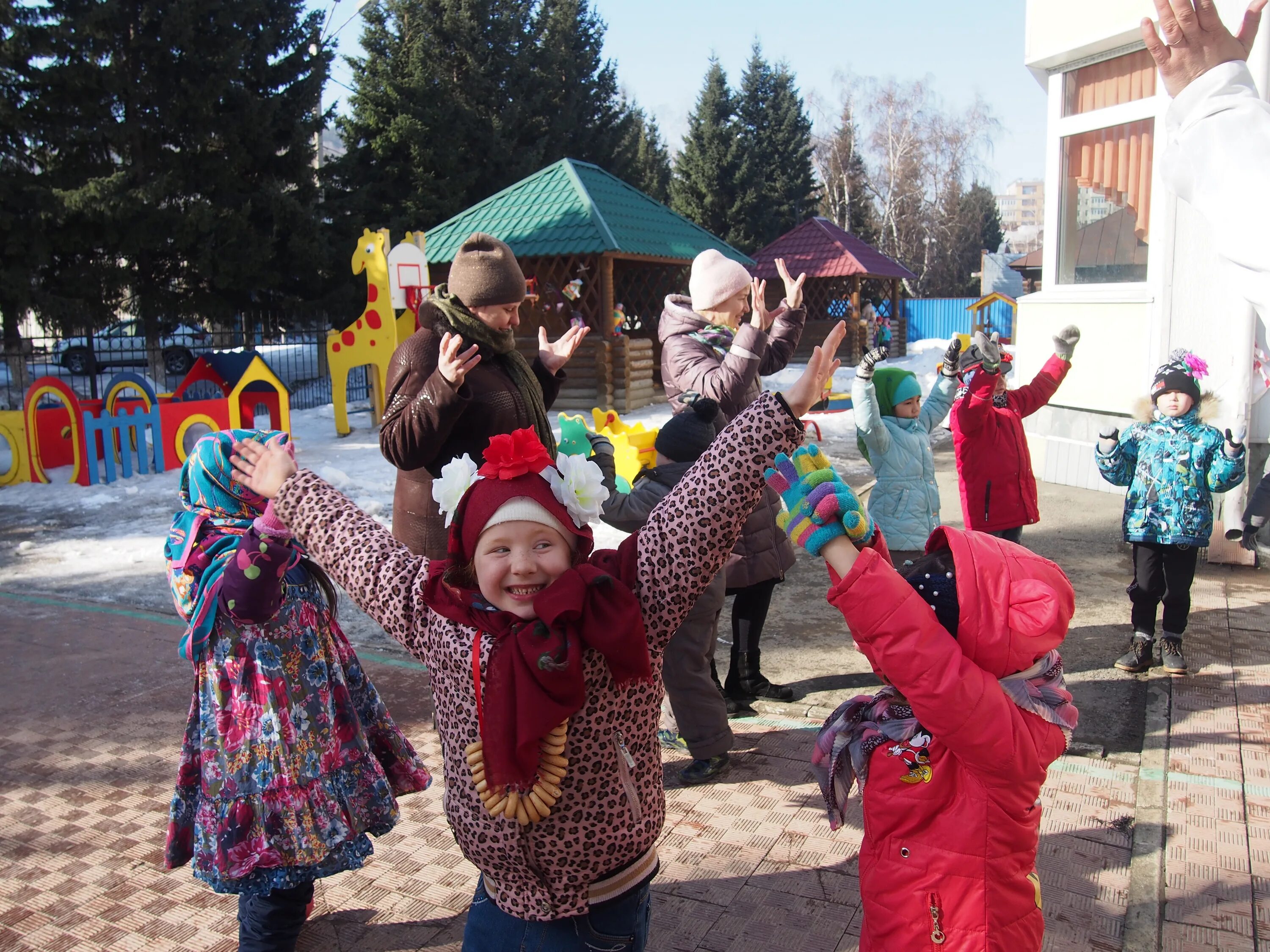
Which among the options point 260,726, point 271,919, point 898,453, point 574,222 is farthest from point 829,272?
point 271,919

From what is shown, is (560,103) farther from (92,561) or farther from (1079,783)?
(1079,783)

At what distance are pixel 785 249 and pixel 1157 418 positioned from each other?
22532mm

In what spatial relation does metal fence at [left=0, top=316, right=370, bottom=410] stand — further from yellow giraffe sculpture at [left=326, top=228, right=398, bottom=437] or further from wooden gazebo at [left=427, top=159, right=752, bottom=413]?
wooden gazebo at [left=427, top=159, right=752, bottom=413]

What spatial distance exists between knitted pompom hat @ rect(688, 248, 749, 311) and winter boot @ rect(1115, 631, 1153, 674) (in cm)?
244

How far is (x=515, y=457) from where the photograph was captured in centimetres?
182

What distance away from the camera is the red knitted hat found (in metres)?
1.82

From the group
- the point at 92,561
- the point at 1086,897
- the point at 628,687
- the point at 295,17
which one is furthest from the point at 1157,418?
the point at 295,17

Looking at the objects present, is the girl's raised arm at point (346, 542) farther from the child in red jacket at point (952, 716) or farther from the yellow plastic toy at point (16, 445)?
the yellow plastic toy at point (16, 445)

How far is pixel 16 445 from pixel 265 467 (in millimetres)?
9592

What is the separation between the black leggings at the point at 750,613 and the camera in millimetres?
4117

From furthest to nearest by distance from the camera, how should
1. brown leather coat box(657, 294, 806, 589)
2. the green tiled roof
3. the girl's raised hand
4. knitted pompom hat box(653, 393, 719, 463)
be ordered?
1. the green tiled roof
2. brown leather coat box(657, 294, 806, 589)
3. knitted pompom hat box(653, 393, 719, 463)
4. the girl's raised hand

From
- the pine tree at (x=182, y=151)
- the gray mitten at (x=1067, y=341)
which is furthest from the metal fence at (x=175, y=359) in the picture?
the gray mitten at (x=1067, y=341)

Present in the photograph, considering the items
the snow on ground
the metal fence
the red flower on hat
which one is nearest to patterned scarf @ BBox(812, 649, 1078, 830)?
the red flower on hat

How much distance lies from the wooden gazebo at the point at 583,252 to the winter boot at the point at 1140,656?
1059 centimetres
